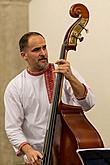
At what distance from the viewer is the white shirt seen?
87.2 inches

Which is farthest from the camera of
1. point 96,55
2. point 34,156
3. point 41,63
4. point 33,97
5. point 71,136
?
point 96,55

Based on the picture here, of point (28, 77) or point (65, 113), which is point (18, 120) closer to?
point (28, 77)

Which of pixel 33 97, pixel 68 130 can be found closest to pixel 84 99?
pixel 68 130

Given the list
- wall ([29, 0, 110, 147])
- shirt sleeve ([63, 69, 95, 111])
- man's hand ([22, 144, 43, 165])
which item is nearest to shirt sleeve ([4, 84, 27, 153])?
man's hand ([22, 144, 43, 165])

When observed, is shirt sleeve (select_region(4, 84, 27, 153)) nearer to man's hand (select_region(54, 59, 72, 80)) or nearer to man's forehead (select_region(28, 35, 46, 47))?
man's forehead (select_region(28, 35, 46, 47))

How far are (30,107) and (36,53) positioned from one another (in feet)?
0.96

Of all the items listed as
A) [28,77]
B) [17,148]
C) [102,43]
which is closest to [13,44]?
[102,43]

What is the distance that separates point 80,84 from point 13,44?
1440 millimetres

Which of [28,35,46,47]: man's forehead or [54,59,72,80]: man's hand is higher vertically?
[28,35,46,47]: man's forehead

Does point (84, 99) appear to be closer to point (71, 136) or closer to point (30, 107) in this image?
point (71, 136)

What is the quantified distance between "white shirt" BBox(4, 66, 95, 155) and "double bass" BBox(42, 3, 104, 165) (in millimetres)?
297

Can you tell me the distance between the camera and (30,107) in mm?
2244

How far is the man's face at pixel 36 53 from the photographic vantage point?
2.14 meters

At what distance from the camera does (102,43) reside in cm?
278
